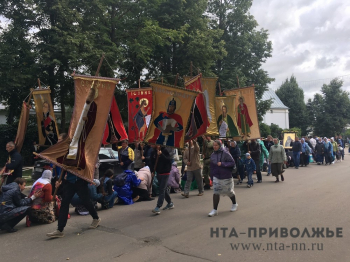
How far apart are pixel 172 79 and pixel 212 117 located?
41.6ft

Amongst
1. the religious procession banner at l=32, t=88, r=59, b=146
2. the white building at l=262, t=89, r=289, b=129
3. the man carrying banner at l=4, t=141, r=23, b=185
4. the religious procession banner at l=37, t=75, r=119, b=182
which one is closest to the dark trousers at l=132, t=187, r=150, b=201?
the religious procession banner at l=32, t=88, r=59, b=146

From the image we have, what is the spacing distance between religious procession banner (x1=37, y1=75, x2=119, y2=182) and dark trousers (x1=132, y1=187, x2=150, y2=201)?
3.04 meters

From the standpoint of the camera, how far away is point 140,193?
30.1 ft

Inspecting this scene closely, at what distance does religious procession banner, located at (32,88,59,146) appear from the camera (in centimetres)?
906

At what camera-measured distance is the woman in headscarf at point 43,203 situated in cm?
674

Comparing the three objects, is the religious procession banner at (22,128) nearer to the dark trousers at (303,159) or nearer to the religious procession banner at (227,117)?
the religious procession banner at (227,117)

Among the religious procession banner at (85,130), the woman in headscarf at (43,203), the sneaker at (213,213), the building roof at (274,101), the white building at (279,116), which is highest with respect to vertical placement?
the building roof at (274,101)

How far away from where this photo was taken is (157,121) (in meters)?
7.88

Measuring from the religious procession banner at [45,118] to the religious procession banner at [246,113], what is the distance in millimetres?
6338

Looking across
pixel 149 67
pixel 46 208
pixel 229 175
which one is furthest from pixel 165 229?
pixel 149 67

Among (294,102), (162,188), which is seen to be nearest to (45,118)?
(162,188)

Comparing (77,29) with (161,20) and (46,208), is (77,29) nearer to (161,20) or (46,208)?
(161,20)

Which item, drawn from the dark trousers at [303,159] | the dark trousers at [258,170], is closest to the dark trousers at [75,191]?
the dark trousers at [258,170]

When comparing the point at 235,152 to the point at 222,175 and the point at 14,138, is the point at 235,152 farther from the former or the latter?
the point at 14,138
